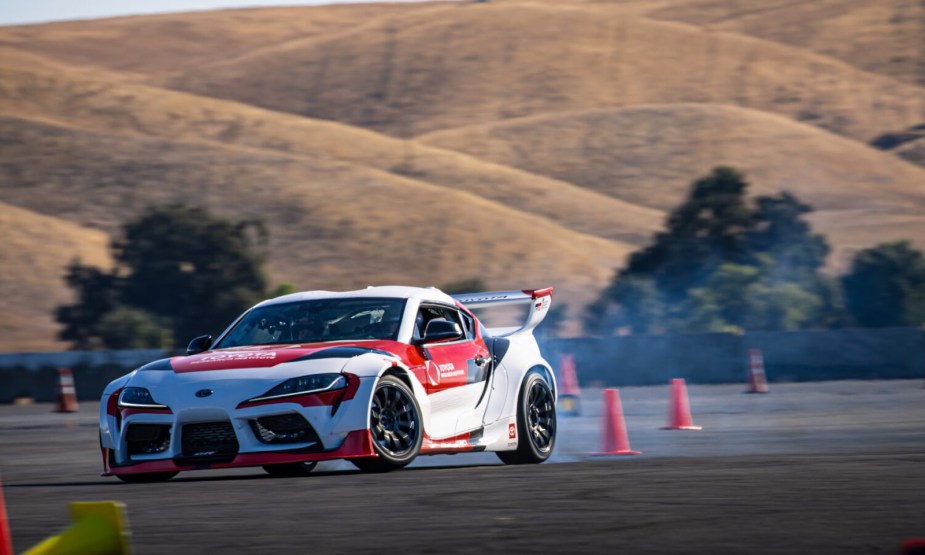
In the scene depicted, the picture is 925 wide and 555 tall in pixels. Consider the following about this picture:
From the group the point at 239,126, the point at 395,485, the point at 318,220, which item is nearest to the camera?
the point at 395,485

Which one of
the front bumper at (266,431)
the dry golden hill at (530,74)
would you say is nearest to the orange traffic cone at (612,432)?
the front bumper at (266,431)

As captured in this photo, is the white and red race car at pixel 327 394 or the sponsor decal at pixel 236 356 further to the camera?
the sponsor decal at pixel 236 356

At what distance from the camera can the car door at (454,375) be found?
11.3 m

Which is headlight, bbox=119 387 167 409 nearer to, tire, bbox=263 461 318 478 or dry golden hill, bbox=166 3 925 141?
tire, bbox=263 461 318 478

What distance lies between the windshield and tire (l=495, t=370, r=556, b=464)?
1325 mm

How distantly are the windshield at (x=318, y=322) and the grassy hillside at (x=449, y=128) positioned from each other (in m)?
37.2

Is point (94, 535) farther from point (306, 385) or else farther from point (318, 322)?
point (318, 322)

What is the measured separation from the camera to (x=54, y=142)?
241ft

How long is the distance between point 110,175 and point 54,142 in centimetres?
628

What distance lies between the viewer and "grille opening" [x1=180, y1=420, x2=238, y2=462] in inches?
408

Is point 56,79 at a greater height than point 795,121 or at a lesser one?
greater

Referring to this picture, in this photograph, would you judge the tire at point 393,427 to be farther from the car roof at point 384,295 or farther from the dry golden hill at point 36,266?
the dry golden hill at point 36,266

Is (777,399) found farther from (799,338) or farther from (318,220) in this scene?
(318,220)

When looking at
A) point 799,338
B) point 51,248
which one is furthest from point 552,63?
point 799,338
